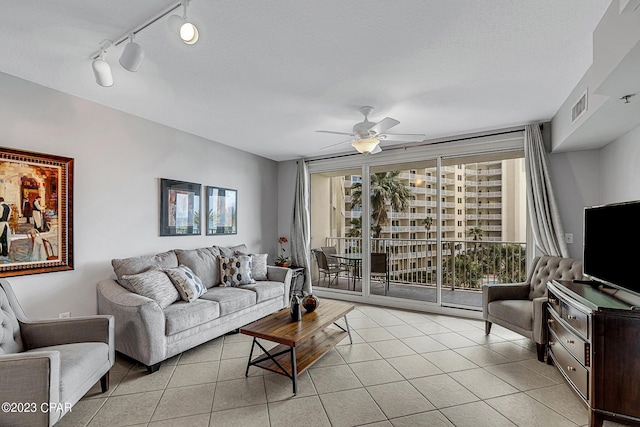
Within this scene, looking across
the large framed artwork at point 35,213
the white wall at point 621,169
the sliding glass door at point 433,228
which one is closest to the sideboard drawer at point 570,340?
the white wall at point 621,169

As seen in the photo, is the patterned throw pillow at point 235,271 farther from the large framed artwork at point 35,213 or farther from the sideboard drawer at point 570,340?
the sideboard drawer at point 570,340

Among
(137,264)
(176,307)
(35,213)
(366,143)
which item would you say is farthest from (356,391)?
(35,213)

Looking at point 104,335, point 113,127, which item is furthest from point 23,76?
point 104,335

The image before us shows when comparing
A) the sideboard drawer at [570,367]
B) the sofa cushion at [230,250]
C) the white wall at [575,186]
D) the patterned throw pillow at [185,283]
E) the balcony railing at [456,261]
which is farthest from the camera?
the balcony railing at [456,261]

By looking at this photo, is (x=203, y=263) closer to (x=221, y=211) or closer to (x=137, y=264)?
(x=137, y=264)

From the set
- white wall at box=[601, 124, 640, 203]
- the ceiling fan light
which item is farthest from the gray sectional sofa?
white wall at box=[601, 124, 640, 203]

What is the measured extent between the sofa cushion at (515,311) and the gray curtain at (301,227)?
9.92 feet

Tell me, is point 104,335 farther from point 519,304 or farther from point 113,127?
point 519,304

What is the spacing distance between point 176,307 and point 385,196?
3.69 meters

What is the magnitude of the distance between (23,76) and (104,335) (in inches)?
92.7

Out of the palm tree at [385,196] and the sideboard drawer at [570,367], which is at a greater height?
the palm tree at [385,196]

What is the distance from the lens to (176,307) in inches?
116

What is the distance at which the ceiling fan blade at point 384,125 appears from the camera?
117 inches

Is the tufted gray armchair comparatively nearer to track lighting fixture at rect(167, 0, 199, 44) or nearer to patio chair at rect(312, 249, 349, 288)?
patio chair at rect(312, 249, 349, 288)
